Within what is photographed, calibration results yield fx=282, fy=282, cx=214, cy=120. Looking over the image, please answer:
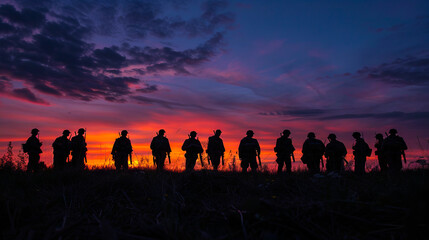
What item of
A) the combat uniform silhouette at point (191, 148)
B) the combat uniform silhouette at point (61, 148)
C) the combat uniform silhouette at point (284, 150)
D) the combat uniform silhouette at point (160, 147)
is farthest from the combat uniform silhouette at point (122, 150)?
the combat uniform silhouette at point (284, 150)

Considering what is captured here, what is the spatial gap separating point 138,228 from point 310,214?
214cm

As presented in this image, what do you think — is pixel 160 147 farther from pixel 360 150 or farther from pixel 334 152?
pixel 360 150

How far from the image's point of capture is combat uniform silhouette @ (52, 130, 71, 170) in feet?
45.6

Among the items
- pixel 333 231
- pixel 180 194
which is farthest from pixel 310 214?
pixel 180 194

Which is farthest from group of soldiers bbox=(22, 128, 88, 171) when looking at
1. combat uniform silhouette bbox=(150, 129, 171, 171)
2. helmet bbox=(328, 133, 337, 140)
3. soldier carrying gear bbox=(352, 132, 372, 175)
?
soldier carrying gear bbox=(352, 132, 372, 175)

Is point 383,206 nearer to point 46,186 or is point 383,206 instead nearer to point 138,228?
point 138,228

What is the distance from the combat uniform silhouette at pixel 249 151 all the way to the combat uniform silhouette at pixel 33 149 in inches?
386

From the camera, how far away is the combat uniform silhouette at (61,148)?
1391cm

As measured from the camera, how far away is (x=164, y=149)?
15336 millimetres

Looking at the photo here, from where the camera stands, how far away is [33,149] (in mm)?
13391

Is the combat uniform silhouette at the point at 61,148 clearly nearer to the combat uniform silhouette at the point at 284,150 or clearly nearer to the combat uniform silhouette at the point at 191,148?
the combat uniform silhouette at the point at 191,148

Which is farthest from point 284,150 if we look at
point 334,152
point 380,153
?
point 380,153

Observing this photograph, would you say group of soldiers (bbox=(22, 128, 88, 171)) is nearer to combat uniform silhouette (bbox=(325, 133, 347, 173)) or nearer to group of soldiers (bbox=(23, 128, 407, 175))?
→ group of soldiers (bbox=(23, 128, 407, 175))

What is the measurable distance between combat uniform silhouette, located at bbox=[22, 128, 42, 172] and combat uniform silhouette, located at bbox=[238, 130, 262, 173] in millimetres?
9813
